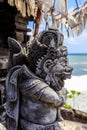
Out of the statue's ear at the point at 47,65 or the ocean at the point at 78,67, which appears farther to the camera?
the ocean at the point at 78,67

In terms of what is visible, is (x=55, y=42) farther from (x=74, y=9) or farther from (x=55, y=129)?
(x=74, y=9)

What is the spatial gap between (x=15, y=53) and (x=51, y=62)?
0.28m

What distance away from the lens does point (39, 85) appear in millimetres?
2340

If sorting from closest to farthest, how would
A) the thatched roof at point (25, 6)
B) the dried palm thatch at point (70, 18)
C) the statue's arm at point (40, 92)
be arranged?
the statue's arm at point (40, 92) → the thatched roof at point (25, 6) → the dried palm thatch at point (70, 18)

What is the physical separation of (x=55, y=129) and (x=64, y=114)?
163 cm

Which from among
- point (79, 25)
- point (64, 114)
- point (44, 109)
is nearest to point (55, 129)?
point (44, 109)

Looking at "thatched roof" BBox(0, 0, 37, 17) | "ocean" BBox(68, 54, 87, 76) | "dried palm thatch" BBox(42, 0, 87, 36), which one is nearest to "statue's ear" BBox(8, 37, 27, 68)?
"thatched roof" BBox(0, 0, 37, 17)

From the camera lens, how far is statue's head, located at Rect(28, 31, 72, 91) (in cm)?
237

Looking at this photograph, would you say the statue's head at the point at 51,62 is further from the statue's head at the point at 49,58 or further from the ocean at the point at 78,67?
the ocean at the point at 78,67

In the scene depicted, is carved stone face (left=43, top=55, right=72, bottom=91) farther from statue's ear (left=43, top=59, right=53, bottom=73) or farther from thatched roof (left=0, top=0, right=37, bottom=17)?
thatched roof (left=0, top=0, right=37, bottom=17)

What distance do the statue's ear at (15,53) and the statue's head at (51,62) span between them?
0.07 meters

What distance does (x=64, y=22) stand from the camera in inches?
328

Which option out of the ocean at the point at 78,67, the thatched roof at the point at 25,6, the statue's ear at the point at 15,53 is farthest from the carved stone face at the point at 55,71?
the ocean at the point at 78,67

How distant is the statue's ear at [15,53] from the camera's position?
2.44 m
